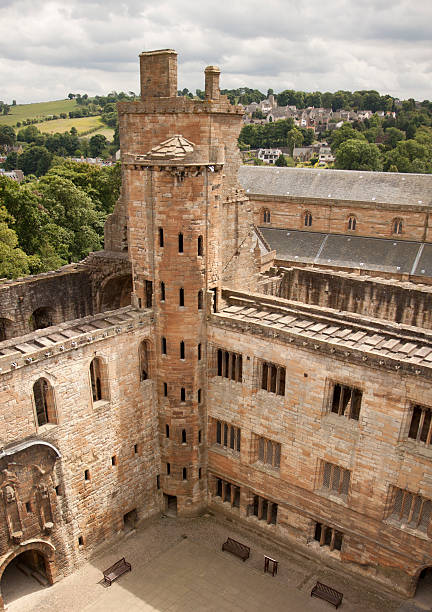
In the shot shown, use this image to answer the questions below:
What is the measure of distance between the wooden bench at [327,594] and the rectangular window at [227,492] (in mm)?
5469

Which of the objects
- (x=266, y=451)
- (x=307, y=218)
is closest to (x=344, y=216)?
(x=307, y=218)

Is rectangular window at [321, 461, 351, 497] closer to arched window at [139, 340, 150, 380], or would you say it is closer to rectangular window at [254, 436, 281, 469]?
rectangular window at [254, 436, 281, 469]

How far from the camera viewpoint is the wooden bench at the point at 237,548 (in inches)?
885

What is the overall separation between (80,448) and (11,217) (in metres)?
26.3

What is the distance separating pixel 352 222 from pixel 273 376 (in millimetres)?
27566

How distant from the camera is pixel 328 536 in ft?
73.4

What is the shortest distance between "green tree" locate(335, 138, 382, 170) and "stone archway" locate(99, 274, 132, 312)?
71387 millimetres

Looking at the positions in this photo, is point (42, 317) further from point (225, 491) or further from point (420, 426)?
point (420, 426)

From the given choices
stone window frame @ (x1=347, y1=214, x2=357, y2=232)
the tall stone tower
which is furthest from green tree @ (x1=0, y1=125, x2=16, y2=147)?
the tall stone tower

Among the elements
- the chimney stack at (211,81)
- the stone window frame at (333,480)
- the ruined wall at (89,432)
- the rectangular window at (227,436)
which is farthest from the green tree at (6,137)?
the stone window frame at (333,480)

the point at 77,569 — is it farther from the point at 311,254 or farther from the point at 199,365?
the point at 311,254

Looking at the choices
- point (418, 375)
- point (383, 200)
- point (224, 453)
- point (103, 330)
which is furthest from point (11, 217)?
point (418, 375)

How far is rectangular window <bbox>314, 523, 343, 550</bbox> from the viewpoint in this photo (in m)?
21.8

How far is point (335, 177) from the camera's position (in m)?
47.3
